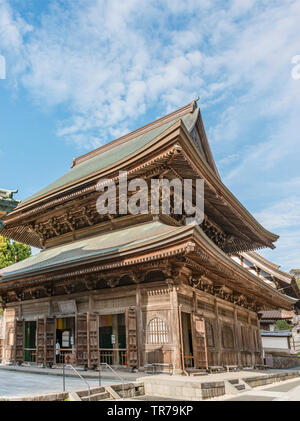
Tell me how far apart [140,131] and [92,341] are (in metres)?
13.2

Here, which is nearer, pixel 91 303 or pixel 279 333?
pixel 91 303

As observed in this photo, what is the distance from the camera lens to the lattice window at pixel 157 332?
1235 centimetres

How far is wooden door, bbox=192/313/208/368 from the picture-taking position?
42.0 feet

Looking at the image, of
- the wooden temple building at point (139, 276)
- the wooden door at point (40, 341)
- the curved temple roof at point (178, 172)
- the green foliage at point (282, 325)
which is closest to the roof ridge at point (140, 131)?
the curved temple roof at point (178, 172)

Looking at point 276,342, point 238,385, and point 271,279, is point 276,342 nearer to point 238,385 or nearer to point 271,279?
point 271,279

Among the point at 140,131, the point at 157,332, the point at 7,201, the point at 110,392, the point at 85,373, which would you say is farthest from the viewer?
the point at 140,131

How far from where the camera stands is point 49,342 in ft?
48.9

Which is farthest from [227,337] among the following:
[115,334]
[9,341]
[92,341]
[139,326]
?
[9,341]

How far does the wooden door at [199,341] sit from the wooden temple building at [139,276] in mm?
35

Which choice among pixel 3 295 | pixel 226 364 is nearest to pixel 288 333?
pixel 226 364

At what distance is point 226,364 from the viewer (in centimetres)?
1617

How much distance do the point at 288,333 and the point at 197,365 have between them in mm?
22693

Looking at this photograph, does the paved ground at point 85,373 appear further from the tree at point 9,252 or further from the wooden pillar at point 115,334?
the tree at point 9,252

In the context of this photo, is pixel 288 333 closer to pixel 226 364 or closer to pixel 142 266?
pixel 226 364
